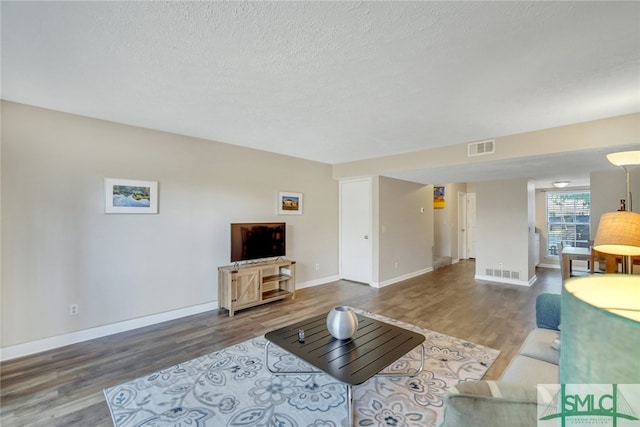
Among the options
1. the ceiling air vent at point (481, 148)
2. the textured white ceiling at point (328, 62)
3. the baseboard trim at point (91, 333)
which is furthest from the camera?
the ceiling air vent at point (481, 148)

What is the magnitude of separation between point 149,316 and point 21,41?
282cm

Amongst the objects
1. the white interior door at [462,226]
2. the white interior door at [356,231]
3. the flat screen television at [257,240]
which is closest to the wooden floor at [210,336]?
the white interior door at [356,231]

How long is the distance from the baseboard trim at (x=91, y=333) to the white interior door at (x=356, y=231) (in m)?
2.79

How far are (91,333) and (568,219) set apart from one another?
9542 mm

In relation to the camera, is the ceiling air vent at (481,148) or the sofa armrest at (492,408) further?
the ceiling air vent at (481,148)

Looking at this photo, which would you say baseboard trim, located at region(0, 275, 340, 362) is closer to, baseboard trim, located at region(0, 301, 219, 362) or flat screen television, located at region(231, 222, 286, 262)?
baseboard trim, located at region(0, 301, 219, 362)

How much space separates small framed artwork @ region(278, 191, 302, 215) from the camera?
4691 mm

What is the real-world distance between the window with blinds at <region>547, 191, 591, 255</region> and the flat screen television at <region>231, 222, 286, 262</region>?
703 centimetres

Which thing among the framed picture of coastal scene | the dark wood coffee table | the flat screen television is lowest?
the dark wood coffee table

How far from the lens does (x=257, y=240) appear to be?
13.5 feet

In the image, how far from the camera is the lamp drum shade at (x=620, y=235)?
1.14 meters

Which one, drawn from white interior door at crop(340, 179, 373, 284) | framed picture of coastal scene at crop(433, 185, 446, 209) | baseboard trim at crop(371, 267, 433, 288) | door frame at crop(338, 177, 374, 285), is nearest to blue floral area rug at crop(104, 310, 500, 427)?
baseboard trim at crop(371, 267, 433, 288)

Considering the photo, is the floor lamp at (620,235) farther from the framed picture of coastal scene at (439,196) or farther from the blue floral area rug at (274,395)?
the framed picture of coastal scene at (439,196)

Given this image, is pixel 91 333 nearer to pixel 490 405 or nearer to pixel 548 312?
pixel 490 405
